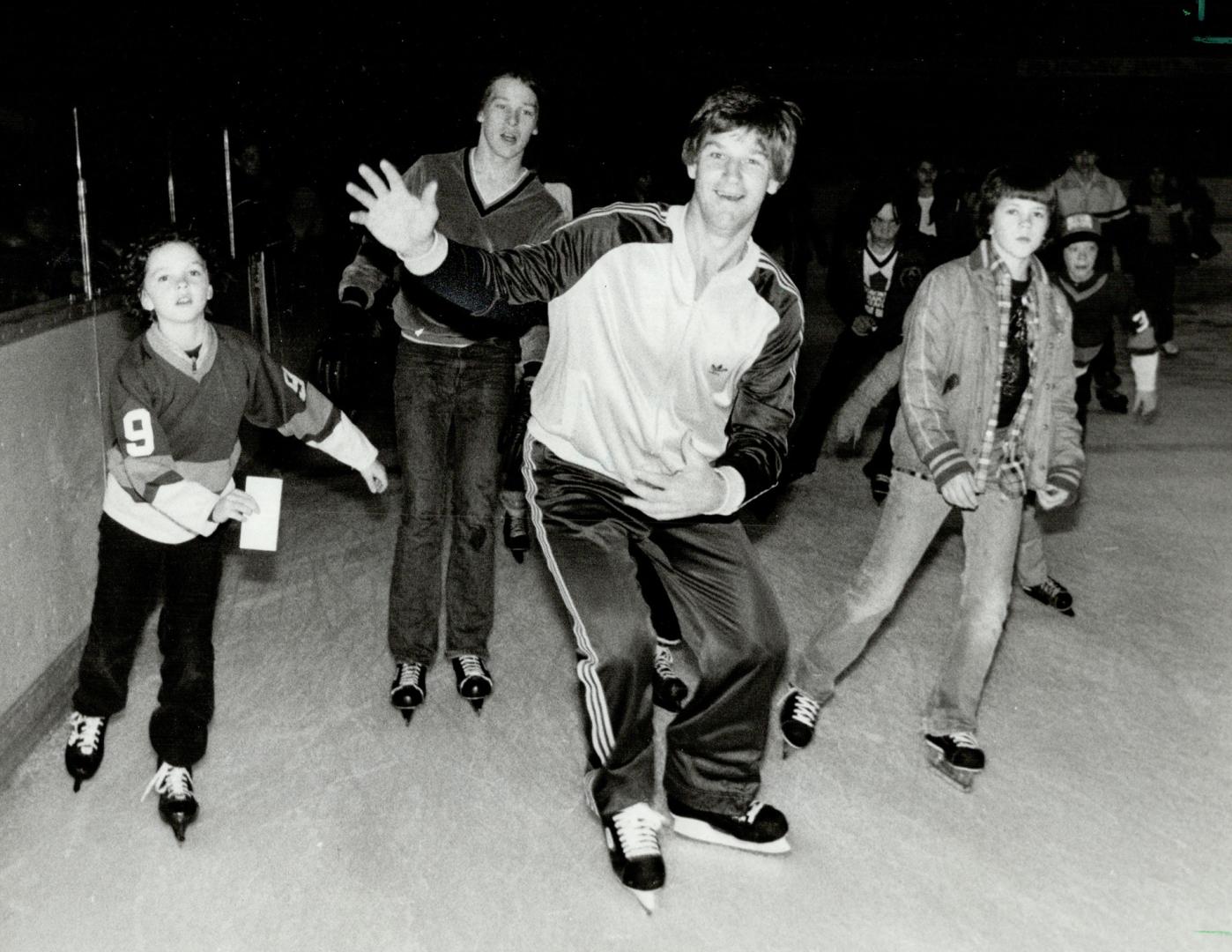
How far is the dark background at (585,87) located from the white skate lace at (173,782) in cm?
143

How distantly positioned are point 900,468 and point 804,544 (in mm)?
2170

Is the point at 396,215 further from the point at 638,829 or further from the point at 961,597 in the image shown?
the point at 961,597

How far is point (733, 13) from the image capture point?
63.7ft

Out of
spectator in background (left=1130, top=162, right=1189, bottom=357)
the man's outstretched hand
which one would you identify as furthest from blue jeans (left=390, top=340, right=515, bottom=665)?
spectator in background (left=1130, top=162, right=1189, bottom=357)

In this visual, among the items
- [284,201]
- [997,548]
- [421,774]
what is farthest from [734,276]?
[284,201]

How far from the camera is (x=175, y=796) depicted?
10.5 ft

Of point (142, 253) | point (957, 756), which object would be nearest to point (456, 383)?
point (142, 253)

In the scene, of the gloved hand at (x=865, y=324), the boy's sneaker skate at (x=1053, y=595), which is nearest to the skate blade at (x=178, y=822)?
the boy's sneaker skate at (x=1053, y=595)

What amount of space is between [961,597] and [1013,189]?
1094 millimetres

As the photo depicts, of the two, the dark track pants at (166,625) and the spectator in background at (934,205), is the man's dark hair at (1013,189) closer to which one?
the dark track pants at (166,625)

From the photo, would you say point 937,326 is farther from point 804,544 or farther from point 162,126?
point 162,126

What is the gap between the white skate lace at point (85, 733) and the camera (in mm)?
3385

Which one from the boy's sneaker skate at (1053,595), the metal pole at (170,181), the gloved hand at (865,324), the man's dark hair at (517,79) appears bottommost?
the boy's sneaker skate at (1053,595)

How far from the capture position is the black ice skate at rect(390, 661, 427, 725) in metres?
3.87
